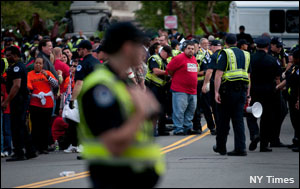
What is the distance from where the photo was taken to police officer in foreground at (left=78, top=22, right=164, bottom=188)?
4459 millimetres

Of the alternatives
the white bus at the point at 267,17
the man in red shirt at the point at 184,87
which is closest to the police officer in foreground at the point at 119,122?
the man in red shirt at the point at 184,87

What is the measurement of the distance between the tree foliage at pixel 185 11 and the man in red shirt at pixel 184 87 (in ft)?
134

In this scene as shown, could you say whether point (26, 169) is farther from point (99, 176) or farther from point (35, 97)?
point (99, 176)

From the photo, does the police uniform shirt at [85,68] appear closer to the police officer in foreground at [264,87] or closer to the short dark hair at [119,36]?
the police officer in foreground at [264,87]

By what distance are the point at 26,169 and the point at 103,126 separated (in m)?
7.12

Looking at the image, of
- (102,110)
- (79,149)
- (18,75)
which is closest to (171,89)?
(79,149)

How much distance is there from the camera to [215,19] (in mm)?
38312

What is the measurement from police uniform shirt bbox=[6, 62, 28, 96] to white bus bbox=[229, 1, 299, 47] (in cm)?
1919

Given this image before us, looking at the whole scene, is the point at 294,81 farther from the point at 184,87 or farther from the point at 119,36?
the point at 119,36

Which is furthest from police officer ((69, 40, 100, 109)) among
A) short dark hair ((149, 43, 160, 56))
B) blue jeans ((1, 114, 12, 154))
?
short dark hair ((149, 43, 160, 56))

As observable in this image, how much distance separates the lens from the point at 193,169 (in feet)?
35.4

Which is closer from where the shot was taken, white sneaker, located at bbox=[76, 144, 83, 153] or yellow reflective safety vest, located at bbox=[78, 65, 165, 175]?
yellow reflective safety vest, located at bbox=[78, 65, 165, 175]

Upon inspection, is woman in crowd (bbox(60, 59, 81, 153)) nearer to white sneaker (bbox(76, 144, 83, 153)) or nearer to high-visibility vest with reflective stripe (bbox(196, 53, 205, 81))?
white sneaker (bbox(76, 144, 83, 153))

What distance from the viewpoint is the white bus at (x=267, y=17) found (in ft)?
101
